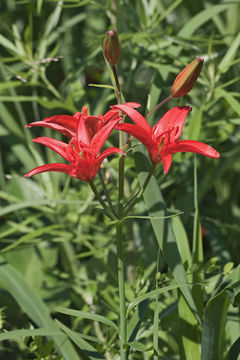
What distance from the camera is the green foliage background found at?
89cm

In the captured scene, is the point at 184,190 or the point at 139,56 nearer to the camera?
the point at 139,56

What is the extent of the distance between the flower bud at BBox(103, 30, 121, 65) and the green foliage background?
0.11m

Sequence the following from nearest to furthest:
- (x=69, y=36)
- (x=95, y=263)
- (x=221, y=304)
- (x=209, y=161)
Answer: (x=221, y=304)
(x=95, y=263)
(x=209, y=161)
(x=69, y=36)

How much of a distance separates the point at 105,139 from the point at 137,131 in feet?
0.18

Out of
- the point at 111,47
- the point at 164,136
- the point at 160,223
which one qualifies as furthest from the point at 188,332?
the point at 111,47

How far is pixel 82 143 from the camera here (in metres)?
0.66

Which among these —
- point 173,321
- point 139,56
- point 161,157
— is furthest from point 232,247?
point 161,157

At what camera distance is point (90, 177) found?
65 cm

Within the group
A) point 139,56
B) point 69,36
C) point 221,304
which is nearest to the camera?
point 221,304

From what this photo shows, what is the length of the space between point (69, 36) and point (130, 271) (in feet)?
3.36

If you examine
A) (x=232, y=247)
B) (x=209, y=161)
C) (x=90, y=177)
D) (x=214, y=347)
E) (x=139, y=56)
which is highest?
(x=139, y=56)

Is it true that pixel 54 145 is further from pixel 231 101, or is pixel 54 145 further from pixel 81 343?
pixel 231 101

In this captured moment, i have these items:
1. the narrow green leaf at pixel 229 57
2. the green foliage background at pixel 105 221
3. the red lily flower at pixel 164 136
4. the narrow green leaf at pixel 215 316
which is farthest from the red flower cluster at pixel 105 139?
the narrow green leaf at pixel 229 57

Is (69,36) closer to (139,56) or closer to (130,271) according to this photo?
(139,56)
